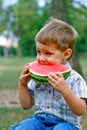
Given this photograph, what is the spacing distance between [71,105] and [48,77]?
0.30m

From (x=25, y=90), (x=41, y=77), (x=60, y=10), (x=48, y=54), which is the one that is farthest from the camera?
(x=60, y=10)

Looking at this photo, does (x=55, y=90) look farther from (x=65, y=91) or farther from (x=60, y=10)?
(x=60, y=10)

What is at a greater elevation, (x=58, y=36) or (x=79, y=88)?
(x=58, y=36)

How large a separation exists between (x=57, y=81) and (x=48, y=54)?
0.35 meters

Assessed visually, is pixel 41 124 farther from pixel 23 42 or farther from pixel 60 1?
pixel 23 42

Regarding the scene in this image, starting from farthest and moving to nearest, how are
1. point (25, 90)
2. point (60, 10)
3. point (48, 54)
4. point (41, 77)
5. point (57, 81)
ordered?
1. point (60, 10)
2. point (25, 90)
3. point (48, 54)
4. point (41, 77)
5. point (57, 81)

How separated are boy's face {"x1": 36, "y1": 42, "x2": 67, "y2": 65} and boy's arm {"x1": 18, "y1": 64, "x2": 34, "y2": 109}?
180 millimetres

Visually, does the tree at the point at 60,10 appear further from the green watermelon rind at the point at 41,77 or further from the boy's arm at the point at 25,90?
the green watermelon rind at the point at 41,77

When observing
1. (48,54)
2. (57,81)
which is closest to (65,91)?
(57,81)

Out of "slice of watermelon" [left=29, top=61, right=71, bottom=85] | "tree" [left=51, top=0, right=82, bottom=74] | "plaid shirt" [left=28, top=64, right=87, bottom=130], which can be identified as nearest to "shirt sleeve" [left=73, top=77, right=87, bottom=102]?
"plaid shirt" [left=28, top=64, right=87, bottom=130]

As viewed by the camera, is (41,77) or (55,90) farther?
(55,90)

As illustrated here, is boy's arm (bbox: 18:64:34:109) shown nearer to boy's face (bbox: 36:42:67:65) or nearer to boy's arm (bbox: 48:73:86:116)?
boy's face (bbox: 36:42:67:65)

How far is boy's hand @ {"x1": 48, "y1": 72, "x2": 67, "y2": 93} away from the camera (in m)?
3.22

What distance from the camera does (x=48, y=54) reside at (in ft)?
11.4
